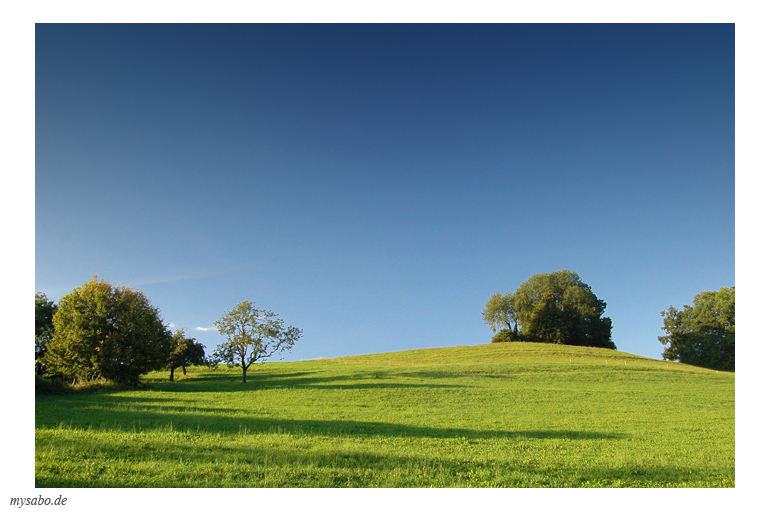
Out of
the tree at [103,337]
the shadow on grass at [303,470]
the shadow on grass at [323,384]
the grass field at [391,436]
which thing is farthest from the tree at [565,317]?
the shadow on grass at [303,470]

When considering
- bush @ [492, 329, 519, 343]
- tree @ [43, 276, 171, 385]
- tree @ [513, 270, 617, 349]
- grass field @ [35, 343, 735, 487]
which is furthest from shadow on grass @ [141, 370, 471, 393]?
bush @ [492, 329, 519, 343]

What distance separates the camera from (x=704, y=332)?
6650 centimetres

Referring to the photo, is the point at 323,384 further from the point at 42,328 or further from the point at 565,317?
the point at 565,317

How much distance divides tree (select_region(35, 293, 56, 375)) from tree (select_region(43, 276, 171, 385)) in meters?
3.73

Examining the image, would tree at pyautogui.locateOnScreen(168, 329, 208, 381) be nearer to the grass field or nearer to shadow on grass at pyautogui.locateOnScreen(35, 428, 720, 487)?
the grass field

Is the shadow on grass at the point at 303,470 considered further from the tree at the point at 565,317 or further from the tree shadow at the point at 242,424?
the tree at the point at 565,317

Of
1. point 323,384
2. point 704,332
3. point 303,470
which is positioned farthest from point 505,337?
point 303,470

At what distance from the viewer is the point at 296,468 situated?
390 inches

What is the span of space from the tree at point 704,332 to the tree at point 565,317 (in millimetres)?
10828

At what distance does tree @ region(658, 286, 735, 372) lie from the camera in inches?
2522

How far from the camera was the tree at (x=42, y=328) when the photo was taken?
38.1m
